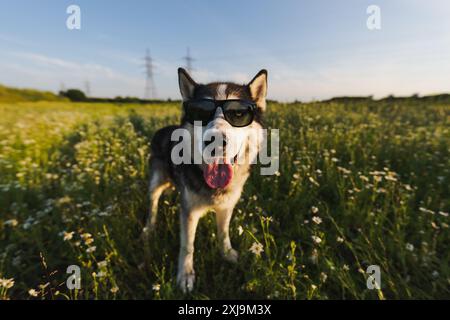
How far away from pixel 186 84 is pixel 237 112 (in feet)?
2.06

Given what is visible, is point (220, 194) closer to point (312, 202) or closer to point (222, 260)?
point (222, 260)

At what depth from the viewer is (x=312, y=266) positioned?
2.56 m

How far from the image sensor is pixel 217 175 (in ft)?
7.90

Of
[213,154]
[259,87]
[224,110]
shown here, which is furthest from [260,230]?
[259,87]

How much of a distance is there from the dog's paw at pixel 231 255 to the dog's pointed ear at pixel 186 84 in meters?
1.80

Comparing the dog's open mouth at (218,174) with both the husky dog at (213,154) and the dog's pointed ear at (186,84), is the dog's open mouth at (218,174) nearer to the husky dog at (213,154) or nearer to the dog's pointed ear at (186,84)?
the husky dog at (213,154)

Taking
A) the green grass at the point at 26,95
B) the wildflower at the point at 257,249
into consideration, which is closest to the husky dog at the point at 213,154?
the wildflower at the point at 257,249

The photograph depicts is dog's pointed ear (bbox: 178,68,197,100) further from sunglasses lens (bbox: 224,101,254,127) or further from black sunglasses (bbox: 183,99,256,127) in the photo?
sunglasses lens (bbox: 224,101,254,127)

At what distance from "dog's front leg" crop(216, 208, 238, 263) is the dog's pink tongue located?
0.41 metres

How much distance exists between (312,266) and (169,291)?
153cm

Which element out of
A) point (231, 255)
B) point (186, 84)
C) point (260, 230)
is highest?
point (186, 84)

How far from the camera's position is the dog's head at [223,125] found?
7.17 ft

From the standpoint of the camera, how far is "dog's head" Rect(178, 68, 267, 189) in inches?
86.0

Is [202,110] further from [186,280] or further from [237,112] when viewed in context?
[186,280]
